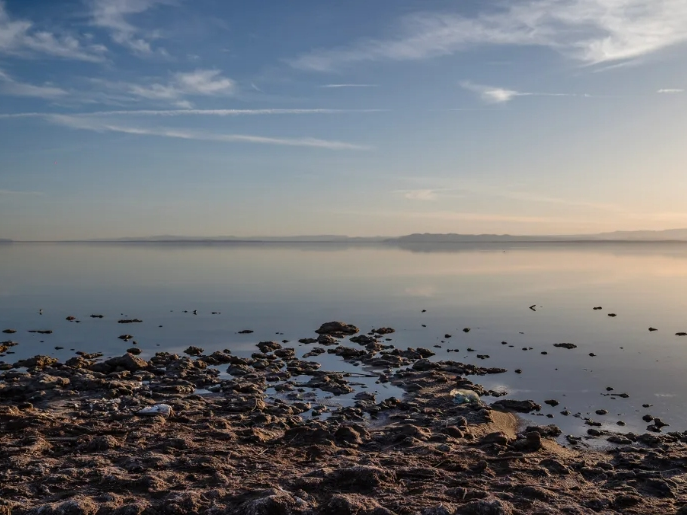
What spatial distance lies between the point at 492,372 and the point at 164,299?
24836 millimetres

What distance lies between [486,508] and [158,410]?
27.4 ft

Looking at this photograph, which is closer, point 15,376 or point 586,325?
point 15,376

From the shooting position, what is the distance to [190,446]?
37.4 feet

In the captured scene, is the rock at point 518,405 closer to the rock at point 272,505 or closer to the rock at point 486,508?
the rock at point 486,508

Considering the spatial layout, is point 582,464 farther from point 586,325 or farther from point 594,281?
point 594,281

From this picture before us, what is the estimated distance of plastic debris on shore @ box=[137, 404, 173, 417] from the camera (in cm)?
1352

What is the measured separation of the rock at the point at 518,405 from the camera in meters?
15.1

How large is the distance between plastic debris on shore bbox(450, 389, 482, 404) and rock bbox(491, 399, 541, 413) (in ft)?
1.62

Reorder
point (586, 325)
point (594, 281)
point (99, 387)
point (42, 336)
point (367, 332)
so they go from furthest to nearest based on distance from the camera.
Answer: point (594, 281) → point (586, 325) → point (367, 332) → point (42, 336) → point (99, 387)

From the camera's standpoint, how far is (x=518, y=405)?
15.2m

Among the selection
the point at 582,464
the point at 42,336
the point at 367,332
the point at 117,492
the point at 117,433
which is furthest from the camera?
the point at 367,332

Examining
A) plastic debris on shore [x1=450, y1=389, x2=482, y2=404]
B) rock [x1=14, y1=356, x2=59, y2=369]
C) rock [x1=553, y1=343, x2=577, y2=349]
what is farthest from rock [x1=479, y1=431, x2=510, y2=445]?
rock [x1=14, y1=356, x2=59, y2=369]

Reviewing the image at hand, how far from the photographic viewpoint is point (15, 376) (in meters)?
17.3

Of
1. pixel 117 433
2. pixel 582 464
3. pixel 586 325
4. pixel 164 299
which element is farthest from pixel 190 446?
pixel 164 299
